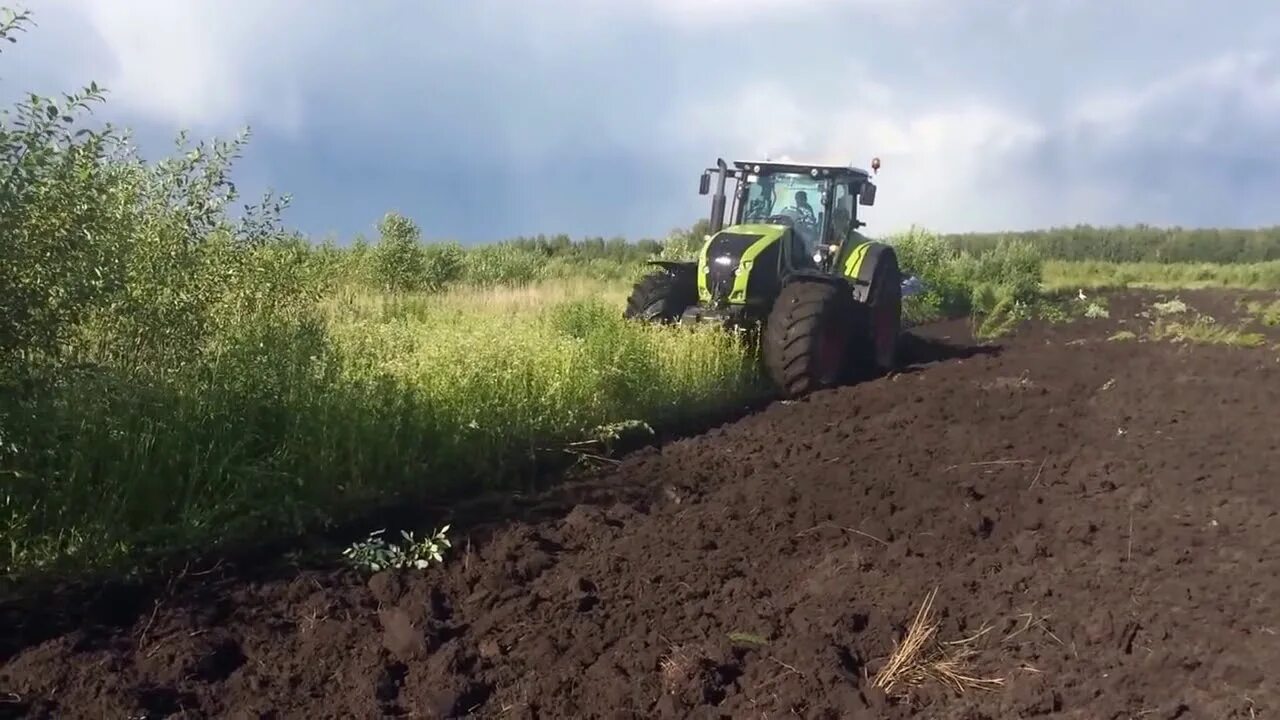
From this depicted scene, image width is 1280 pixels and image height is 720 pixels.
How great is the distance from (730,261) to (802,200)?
1.69 meters

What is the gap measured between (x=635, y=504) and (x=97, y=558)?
8.99 feet

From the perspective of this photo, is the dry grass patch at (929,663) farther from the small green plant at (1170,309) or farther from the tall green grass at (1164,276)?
the tall green grass at (1164,276)

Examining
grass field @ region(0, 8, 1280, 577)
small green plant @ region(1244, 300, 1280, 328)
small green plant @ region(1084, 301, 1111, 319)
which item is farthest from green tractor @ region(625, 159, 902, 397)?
small green plant @ region(1244, 300, 1280, 328)

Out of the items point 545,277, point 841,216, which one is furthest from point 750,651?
point 545,277

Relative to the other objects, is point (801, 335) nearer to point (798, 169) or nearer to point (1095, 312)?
point (798, 169)

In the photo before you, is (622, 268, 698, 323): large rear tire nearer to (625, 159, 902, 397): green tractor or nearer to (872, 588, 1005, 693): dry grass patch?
(625, 159, 902, 397): green tractor

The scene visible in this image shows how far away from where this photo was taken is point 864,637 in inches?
163

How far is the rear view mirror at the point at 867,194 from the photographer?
11016mm

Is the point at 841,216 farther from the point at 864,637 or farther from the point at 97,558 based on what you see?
the point at 97,558

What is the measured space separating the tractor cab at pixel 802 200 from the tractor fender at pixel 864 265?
187mm

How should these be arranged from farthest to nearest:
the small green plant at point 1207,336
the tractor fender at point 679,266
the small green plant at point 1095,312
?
the small green plant at point 1095,312, the small green plant at point 1207,336, the tractor fender at point 679,266

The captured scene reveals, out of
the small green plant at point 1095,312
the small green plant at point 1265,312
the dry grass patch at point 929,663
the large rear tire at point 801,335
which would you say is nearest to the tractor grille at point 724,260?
the large rear tire at point 801,335

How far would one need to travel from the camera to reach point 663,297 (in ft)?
32.8

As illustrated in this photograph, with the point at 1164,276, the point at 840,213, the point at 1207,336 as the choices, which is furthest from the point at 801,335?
the point at 1164,276
